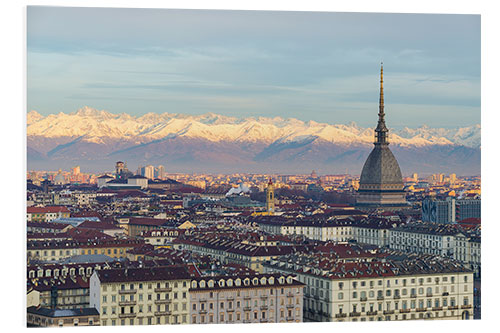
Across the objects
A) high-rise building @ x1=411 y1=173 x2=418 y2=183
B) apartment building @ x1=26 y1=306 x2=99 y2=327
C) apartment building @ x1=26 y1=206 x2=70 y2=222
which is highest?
high-rise building @ x1=411 y1=173 x2=418 y2=183

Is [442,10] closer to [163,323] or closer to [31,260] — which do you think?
[163,323]

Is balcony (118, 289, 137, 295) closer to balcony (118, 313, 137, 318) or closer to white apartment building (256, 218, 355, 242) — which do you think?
balcony (118, 313, 137, 318)

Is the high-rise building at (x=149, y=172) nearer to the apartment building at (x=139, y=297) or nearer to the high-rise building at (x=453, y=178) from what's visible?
the high-rise building at (x=453, y=178)

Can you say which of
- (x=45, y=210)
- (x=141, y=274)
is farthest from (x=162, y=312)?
(x=45, y=210)

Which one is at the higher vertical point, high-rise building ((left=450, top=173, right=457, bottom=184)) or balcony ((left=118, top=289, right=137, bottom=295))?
high-rise building ((left=450, top=173, right=457, bottom=184))

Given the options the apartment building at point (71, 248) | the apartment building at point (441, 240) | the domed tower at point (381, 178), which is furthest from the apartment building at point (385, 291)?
the domed tower at point (381, 178)

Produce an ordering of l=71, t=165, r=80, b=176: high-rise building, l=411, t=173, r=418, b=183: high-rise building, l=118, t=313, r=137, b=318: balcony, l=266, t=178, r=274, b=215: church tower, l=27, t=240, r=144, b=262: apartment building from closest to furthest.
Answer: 1. l=118, t=313, r=137, b=318: balcony
2. l=27, t=240, r=144, b=262: apartment building
3. l=266, t=178, r=274, b=215: church tower
4. l=411, t=173, r=418, b=183: high-rise building
5. l=71, t=165, r=80, b=176: high-rise building

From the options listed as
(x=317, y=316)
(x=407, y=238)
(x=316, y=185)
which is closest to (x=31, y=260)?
(x=317, y=316)

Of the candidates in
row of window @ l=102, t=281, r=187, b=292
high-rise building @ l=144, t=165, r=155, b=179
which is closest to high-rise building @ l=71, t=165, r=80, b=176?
high-rise building @ l=144, t=165, r=155, b=179
